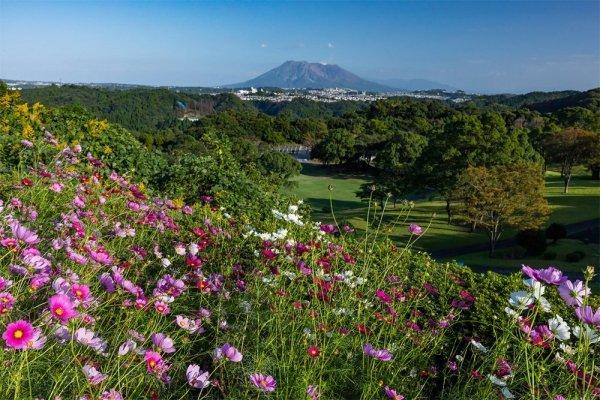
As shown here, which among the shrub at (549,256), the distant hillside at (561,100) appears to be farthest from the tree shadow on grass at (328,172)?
the distant hillside at (561,100)

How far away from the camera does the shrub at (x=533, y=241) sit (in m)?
17.3

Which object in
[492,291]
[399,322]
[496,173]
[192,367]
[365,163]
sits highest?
[192,367]

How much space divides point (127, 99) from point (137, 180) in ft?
387

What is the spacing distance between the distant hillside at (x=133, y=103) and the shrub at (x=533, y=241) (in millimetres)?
84097

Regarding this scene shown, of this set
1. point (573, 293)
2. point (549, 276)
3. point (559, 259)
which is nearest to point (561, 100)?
point (559, 259)

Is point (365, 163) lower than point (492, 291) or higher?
lower

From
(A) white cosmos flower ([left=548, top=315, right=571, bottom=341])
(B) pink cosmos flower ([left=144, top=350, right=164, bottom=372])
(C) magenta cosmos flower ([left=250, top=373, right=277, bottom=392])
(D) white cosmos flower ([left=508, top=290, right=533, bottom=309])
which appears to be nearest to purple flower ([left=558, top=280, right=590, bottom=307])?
(D) white cosmos flower ([left=508, top=290, right=533, bottom=309])

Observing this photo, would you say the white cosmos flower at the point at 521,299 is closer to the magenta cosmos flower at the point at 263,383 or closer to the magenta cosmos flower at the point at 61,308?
the magenta cosmos flower at the point at 263,383

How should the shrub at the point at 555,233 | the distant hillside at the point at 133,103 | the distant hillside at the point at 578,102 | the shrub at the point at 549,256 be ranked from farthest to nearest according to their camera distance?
the distant hillside at the point at 133,103, the distant hillside at the point at 578,102, the shrub at the point at 555,233, the shrub at the point at 549,256

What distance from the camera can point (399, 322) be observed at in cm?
246

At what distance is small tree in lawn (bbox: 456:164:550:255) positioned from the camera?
19.8 m

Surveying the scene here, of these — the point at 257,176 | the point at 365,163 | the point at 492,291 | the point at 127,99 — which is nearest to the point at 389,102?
the point at 365,163

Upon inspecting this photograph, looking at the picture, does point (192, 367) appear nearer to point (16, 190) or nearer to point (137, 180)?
point (16, 190)

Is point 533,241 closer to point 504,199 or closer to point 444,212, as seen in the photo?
point 504,199
